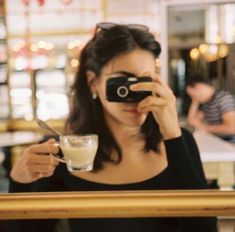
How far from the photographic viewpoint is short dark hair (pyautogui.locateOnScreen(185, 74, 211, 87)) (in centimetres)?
48

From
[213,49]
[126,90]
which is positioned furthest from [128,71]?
[213,49]

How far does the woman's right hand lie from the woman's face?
0.10 meters

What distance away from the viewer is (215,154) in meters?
0.48

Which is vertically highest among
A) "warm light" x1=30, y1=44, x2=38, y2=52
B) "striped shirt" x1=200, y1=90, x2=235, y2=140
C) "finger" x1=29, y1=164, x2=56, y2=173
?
"warm light" x1=30, y1=44, x2=38, y2=52

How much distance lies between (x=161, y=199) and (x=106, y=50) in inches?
8.4

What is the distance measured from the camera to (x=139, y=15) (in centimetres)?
46

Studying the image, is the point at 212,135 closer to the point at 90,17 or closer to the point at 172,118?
the point at 172,118

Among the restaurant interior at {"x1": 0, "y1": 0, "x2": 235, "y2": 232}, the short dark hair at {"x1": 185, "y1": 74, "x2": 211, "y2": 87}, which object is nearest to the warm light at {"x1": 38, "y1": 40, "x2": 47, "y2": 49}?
the restaurant interior at {"x1": 0, "y1": 0, "x2": 235, "y2": 232}

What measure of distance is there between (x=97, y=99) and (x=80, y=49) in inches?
2.9

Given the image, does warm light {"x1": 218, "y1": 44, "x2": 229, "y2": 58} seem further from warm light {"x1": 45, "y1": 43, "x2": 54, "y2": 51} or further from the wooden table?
warm light {"x1": 45, "y1": 43, "x2": 54, "y2": 51}

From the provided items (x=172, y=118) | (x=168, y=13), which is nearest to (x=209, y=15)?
(x=168, y=13)

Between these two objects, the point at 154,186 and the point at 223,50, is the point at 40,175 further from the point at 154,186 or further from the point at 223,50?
the point at 223,50

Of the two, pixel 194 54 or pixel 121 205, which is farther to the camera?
pixel 194 54

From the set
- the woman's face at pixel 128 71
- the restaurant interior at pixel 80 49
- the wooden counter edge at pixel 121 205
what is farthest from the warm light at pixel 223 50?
the wooden counter edge at pixel 121 205
